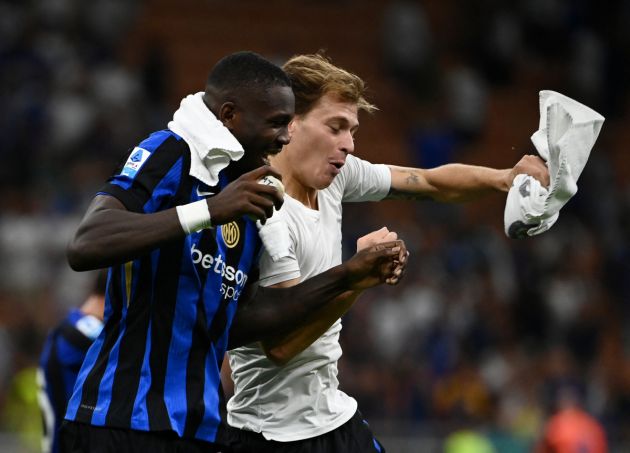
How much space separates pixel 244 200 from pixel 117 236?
36 cm

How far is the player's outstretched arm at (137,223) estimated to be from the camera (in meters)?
3.22

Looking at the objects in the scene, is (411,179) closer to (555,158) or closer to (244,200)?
(555,158)

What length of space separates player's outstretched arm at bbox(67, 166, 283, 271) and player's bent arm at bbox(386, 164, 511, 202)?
5.12 feet

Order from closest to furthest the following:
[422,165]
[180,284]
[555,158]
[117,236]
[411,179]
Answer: [117,236]
[180,284]
[555,158]
[411,179]
[422,165]

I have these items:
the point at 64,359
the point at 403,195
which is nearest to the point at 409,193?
the point at 403,195

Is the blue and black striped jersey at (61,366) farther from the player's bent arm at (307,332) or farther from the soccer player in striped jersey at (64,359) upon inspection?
the player's bent arm at (307,332)

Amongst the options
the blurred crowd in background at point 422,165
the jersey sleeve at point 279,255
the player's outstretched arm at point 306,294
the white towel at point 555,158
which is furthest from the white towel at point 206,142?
the blurred crowd in background at point 422,165

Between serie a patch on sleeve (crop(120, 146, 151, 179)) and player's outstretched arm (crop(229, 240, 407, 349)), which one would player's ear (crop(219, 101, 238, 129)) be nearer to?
serie a patch on sleeve (crop(120, 146, 151, 179))

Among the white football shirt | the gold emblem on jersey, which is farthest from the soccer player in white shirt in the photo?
the gold emblem on jersey

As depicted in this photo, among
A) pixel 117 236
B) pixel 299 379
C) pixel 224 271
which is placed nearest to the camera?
pixel 117 236

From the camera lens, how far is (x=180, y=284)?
11.7 ft

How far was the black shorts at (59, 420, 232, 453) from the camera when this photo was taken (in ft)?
11.4

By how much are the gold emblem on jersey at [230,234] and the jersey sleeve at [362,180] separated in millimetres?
927

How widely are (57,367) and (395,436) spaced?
5015 mm
